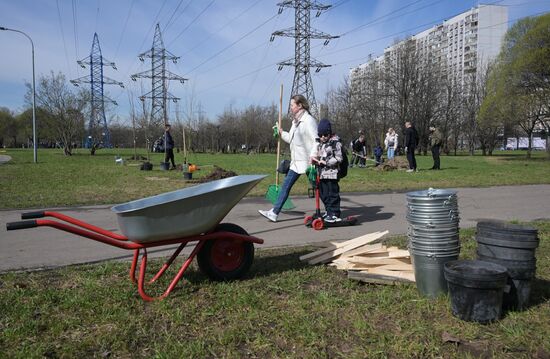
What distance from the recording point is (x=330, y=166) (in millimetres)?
6867

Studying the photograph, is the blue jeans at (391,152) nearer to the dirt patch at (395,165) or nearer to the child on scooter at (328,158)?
the dirt patch at (395,165)

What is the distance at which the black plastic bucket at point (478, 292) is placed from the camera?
3.17 metres

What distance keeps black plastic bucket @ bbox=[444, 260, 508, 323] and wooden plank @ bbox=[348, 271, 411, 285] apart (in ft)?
2.70

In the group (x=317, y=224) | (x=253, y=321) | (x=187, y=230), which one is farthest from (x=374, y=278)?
(x=317, y=224)

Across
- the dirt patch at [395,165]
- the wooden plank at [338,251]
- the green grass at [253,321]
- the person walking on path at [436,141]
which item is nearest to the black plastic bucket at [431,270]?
the green grass at [253,321]

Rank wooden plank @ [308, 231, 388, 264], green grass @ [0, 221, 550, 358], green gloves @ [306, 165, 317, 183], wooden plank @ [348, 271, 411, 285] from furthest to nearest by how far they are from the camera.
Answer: green gloves @ [306, 165, 317, 183], wooden plank @ [308, 231, 388, 264], wooden plank @ [348, 271, 411, 285], green grass @ [0, 221, 550, 358]

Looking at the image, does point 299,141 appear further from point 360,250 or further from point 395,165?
point 395,165

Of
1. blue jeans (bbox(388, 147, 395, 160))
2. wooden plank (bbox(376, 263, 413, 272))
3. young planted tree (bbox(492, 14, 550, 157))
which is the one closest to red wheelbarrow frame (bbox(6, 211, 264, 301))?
wooden plank (bbox(376, 263, 413, 272))

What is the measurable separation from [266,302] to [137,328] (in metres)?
1.06

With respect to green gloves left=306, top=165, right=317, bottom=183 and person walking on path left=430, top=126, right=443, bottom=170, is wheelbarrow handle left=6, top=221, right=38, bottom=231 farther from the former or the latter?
person walking on path left=430, top=126, right=443, bottom=170

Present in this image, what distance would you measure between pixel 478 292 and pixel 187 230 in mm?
2380

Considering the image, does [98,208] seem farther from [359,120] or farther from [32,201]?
[359,120]

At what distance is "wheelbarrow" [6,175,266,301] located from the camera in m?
3.65

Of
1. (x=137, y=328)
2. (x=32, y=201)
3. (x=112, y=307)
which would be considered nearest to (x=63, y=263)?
(x=112, y=307)
